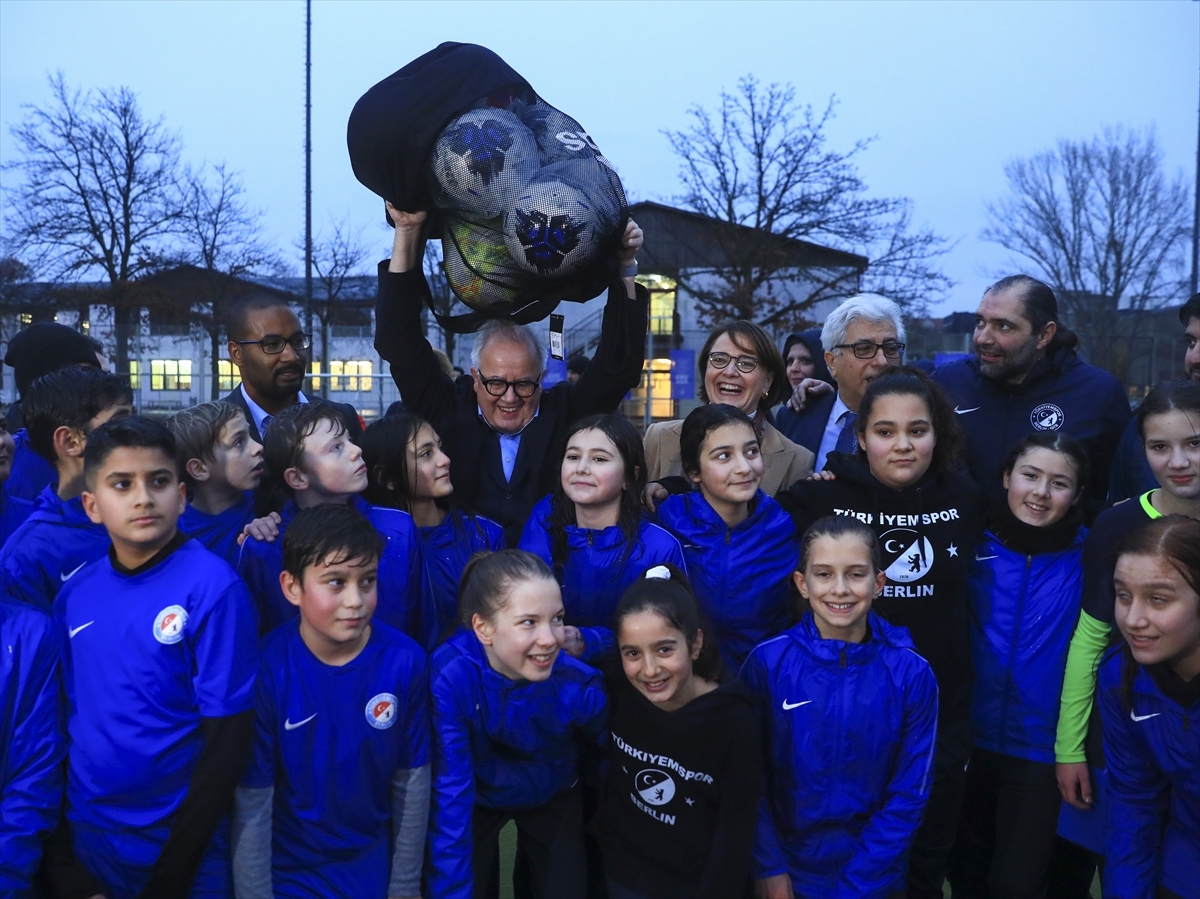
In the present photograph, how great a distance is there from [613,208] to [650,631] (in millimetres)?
1151

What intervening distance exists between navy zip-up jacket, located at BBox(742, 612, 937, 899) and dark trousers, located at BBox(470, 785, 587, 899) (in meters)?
0.52

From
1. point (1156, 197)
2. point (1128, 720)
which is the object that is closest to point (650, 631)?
point (1128, 720)

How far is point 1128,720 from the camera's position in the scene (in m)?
2.68

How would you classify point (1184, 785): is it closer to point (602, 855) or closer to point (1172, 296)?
point (602, 855)

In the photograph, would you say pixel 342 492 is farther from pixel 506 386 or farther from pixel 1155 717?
pixel 1155 717

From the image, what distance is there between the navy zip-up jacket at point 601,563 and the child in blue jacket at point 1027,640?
3.44ft

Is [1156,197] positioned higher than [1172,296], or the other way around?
[1156,197]

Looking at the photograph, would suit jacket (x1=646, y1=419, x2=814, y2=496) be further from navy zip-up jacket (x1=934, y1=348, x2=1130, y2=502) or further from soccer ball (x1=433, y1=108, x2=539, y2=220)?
soccer ball (x1=433, y1=108, x2=539, y2=220)

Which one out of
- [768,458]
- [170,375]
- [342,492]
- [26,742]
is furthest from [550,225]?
[170,375]

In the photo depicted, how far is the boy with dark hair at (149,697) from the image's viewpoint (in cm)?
240

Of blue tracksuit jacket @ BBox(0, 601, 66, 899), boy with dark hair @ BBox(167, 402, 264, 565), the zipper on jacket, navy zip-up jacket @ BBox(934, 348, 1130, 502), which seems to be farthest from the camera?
navy zip-up jacket @ BBox(934, 348, 1130, 502)

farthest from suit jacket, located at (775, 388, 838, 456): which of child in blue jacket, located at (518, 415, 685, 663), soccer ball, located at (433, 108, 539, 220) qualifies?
soccer ball, located at (433, 108, 539, 220)

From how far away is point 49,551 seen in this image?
8.91 feet

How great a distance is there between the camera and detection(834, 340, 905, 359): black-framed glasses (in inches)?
143
